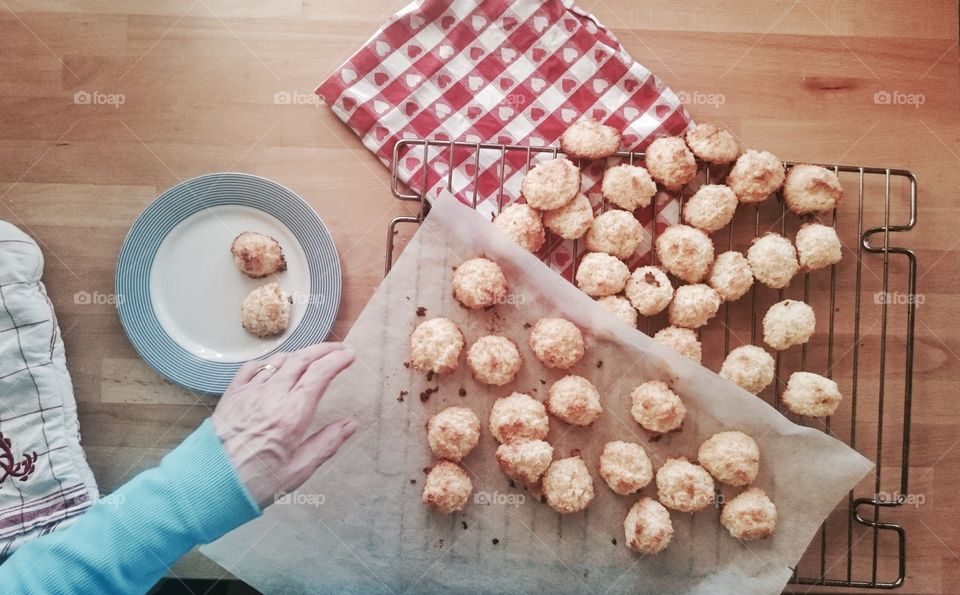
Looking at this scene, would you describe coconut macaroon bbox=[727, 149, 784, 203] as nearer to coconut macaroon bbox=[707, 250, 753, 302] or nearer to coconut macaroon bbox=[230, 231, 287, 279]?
coconut macaroon bbox=[707, 250, 753, 302]

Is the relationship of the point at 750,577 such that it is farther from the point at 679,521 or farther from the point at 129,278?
the point at 129,278

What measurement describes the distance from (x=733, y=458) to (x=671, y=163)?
0.93m

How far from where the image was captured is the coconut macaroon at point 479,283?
89.1 inches

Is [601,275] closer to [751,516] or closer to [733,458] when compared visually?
[733,458]

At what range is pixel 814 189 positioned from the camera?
7.77 feet

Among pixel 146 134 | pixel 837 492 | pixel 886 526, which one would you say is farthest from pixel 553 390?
pixel 146 134

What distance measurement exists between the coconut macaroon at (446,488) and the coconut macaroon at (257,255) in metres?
0.83

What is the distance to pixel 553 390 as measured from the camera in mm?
2334

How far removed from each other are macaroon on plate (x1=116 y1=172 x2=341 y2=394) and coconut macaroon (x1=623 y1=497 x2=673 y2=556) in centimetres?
114

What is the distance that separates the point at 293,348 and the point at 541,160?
3.34 ft

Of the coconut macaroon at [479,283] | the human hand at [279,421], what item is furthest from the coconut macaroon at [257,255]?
the coconut macaroon at [479,283]

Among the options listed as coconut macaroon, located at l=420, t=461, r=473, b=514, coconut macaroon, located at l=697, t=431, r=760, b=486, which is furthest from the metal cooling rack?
coconut macaroon, located at l=420, t=461, r=473, b=514

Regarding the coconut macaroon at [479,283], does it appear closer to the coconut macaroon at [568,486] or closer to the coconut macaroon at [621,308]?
the coconut macaroon at [621,308]

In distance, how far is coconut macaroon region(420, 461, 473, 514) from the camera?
2.27 meters
